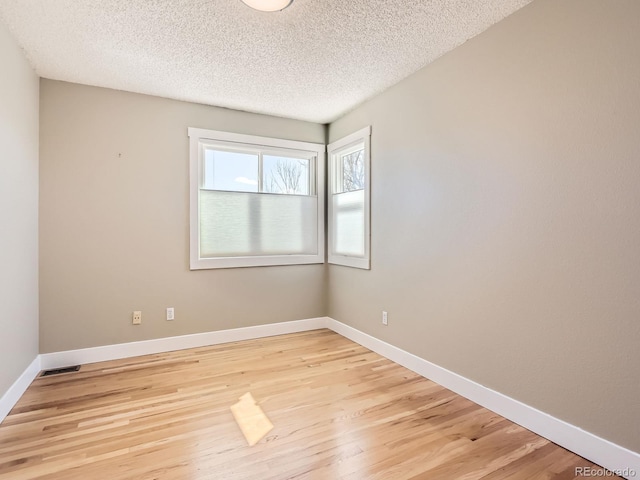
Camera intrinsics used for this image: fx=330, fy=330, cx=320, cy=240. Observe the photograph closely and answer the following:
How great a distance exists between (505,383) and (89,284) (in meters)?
3.45

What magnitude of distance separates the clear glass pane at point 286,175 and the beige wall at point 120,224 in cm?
46

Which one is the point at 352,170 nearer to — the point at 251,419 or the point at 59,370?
the point at 251,419

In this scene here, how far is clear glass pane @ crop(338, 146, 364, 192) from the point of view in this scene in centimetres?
364

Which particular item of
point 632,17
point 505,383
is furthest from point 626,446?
point 632,17

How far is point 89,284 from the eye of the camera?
3014 millimetres

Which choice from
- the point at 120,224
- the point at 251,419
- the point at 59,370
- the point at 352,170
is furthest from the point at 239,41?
the point at 59,370

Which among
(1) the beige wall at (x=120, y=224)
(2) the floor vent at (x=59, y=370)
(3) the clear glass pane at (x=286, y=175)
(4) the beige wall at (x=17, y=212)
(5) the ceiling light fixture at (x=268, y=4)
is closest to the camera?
(5) the ceiling light fixture at (x=268, y=4)

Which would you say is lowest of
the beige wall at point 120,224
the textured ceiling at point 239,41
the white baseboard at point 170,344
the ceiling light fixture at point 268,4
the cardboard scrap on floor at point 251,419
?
the cardboard scrap on floor at point 251,419

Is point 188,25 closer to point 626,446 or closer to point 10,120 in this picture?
point 10,120

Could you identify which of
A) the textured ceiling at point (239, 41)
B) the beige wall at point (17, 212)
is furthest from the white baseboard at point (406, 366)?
the textured ceiling at point (239, 41)

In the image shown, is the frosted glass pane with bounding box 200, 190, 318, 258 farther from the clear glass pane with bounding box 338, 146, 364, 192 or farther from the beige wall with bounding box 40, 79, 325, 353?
the clear glass pane with bounding box 338, 146, 364, 192

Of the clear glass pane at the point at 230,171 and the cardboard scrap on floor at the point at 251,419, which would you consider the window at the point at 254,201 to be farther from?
the cardboard scrap on floor at the point at 251,419

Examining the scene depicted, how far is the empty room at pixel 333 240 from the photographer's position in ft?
5.52

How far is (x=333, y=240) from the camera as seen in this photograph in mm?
4039
